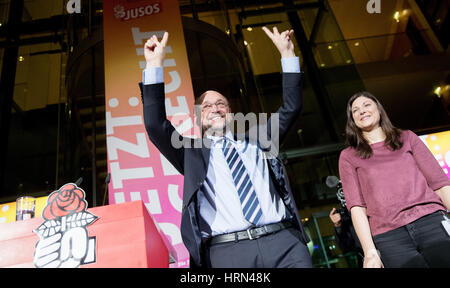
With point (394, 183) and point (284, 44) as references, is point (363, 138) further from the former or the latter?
point (284, 44)

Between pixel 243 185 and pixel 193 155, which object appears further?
pixel 193 155

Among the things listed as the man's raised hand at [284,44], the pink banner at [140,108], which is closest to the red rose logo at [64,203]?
the man's raised hand at [284,44]

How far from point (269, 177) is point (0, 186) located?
5702 mm

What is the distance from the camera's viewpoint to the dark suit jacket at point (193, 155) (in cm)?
162

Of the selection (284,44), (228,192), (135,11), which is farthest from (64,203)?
(135,11)

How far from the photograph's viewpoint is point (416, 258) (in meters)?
1.65

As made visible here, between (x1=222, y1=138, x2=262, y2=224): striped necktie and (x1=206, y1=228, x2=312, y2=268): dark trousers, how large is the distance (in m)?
0.12

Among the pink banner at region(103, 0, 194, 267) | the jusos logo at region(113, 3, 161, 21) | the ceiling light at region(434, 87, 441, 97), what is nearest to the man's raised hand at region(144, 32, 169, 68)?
the pink banner at region(103, 0, 194, 267)

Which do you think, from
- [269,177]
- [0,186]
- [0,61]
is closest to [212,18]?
[0,61]

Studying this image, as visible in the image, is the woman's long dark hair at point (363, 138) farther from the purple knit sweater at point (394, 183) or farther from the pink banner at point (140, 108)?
the pink banner at point (140, 108)

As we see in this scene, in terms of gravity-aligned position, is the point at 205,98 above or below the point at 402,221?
above

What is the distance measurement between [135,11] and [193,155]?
3437 mm

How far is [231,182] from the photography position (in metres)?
1.75

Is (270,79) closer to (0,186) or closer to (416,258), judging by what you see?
(0,186)
